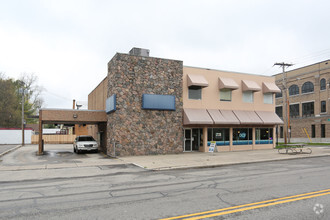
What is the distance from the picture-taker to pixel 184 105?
22.5 metres

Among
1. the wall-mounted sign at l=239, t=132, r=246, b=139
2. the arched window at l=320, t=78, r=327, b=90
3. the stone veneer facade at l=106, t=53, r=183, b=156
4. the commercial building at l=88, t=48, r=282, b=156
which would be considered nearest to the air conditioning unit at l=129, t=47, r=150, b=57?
the commercial building at l=88, t=48, r=282, b=156

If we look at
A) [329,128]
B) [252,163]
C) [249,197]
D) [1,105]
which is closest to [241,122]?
[252,163]

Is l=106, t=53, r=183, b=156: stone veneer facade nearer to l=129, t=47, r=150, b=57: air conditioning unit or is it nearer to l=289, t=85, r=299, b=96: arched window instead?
l=129, t=47, r=150, b=57: air conditioning unit

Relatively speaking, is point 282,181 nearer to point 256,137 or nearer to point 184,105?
point 184,105

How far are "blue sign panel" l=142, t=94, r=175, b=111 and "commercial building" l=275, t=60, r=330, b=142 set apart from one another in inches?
Answer: 1078

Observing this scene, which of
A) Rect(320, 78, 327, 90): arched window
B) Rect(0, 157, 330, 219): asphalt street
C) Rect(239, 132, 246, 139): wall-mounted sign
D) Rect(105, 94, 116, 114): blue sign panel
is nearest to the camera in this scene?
Rect(0, 157, 330, 219): asphalt street

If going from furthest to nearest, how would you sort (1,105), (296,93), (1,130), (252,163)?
1. (296,93)
2. (1,105)
3. (1,130)
4. (252,163)

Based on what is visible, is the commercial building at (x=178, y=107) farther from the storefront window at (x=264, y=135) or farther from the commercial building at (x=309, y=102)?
the commercial building at (x=309, y=102)

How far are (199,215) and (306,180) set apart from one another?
603cm

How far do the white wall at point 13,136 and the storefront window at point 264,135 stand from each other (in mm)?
32359

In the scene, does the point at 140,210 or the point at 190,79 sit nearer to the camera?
the point at 140,210

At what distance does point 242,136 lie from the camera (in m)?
25.0

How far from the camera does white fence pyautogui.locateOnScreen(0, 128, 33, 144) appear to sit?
38812mm

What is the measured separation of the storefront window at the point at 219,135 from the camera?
23547mm
